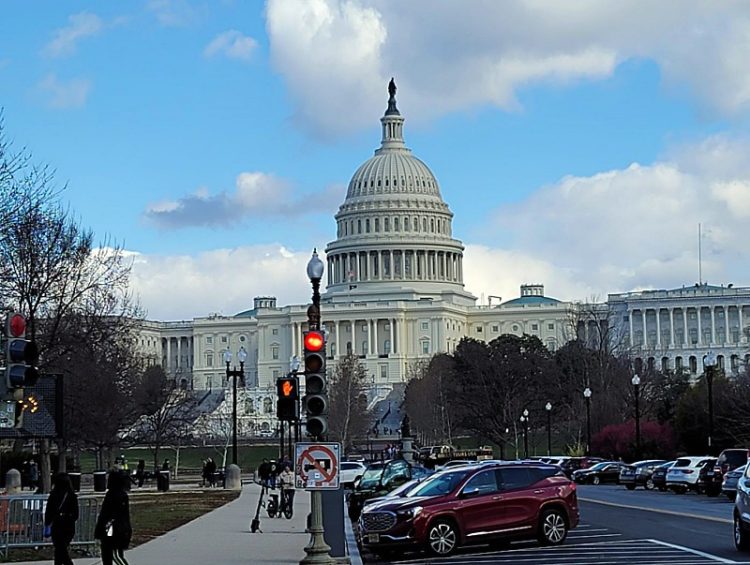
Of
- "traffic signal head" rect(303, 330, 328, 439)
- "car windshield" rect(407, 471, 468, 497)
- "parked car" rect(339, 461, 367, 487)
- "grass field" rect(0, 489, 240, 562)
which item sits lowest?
"grass field" rect(0, 489, 240, 562)

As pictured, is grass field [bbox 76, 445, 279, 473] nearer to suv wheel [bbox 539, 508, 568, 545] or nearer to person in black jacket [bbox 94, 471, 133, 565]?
suv wheel [bbox 539, 508, 568, 545]

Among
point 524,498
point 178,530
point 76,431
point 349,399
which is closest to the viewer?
point 524,498

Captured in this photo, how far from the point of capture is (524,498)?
27641 mm

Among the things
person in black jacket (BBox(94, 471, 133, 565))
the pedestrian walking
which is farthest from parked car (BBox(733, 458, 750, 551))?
the pedestrian walking

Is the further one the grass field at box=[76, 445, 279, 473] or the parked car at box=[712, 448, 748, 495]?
the grass field at box=[76, 445, 279, 473]

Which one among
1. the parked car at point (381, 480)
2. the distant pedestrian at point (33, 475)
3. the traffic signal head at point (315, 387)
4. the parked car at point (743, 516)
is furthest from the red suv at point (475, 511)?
the distant pedestrian at point (33, 475)

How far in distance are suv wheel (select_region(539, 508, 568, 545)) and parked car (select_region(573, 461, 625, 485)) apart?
3862 cm

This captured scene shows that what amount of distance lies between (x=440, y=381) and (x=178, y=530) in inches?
4085

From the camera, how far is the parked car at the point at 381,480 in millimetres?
39062

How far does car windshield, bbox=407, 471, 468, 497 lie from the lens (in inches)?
1077

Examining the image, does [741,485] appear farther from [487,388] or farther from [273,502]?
[487,388]

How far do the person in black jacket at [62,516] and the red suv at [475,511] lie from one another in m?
7.33

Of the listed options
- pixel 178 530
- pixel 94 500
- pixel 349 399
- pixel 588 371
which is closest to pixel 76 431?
pixel 178 530

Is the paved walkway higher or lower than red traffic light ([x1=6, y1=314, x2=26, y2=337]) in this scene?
lower
